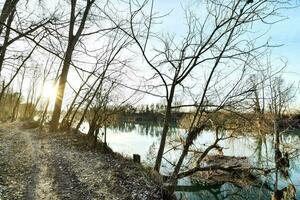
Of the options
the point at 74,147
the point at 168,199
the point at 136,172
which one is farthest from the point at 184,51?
the point at 74,147

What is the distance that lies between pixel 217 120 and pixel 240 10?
6177mm

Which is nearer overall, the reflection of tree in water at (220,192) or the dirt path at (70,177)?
the dirt path at (70,177)

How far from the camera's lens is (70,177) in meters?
9.88

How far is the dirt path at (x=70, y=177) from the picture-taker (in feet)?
27.5

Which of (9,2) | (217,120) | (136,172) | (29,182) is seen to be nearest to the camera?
(9,2)

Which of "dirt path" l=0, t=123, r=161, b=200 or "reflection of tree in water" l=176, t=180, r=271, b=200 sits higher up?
"dirt path" l=0, t=123, r=161, b=200

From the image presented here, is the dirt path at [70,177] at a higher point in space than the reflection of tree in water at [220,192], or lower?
higher

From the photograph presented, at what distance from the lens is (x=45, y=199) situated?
7.89m

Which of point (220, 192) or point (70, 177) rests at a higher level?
point (70, 177)

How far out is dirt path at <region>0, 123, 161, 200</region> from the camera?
8375mm

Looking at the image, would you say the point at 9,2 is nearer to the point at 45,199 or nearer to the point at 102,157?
the point at 45,199

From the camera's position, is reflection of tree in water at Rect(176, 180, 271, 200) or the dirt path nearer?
the dirt path

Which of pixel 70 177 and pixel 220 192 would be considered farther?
pixel 220 192

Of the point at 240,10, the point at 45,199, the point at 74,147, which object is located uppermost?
the point at 240,10
